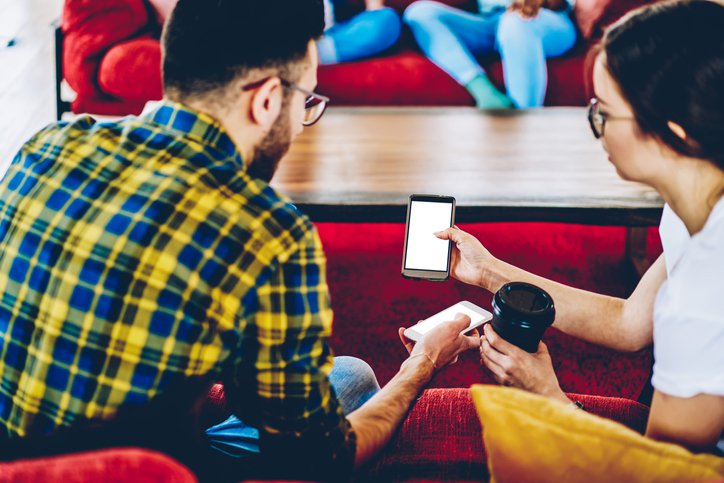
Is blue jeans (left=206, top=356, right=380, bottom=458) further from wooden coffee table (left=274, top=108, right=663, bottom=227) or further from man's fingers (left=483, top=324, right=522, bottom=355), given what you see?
wooden coffee table (left=274, top=108, right=663, bottom=227)

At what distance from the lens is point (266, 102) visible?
83 centimetres

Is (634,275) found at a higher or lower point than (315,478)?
lower

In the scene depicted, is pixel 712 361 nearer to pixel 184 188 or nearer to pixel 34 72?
pixel 184 188

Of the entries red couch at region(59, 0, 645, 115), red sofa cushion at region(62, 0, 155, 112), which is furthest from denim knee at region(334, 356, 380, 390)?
red sofa cushion at region(62, 0, 155, 112)

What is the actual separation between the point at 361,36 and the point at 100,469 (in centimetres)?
252

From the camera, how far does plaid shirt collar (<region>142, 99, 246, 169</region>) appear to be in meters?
0.79

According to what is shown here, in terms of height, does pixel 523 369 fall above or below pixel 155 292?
below

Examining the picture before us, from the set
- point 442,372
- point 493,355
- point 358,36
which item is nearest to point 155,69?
point 358,36

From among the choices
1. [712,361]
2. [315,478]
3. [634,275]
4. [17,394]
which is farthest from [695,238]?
[634,275]

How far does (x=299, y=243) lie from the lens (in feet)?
2.33

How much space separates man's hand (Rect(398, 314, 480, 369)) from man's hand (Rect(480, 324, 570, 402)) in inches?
2.4

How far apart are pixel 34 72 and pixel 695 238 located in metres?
3.52

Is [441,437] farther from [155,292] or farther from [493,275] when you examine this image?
[155,292]

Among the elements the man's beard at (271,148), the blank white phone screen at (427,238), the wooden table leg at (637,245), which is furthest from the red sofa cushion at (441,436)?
the wooden table leg at (637,245)
